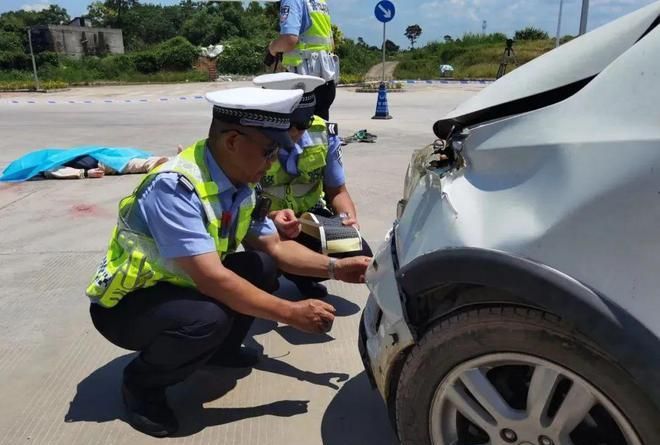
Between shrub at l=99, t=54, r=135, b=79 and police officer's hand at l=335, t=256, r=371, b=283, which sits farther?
shrub at l=99, t=54, r=135, b=79

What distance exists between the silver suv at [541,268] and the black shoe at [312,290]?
1.49m

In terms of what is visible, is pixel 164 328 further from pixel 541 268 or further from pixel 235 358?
pixel 541 268

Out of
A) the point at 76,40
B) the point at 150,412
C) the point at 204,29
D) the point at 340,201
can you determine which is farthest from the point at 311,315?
the point at 76,40

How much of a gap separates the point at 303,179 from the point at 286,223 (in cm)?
36

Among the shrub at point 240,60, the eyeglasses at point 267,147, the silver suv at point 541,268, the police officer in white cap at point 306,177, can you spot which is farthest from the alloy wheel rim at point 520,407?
the shrub at point 240,60

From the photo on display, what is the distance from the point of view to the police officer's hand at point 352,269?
253 cm

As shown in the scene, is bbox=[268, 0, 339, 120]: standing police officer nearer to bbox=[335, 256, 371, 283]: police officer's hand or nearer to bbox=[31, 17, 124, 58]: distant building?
bbox=[335, 256, 371, 283]: police officer's hand

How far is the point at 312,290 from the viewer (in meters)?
3.37

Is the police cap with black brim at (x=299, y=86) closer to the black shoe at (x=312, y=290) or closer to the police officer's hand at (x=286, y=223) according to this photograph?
the police officer's hand at (x=286, y=223)

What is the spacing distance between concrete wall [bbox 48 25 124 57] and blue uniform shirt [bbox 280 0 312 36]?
53135 millimetres

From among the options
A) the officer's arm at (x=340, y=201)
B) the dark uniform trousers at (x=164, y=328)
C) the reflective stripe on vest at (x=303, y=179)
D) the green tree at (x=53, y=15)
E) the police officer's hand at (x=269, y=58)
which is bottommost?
the dark uniform trousers at (x=164, y=328)

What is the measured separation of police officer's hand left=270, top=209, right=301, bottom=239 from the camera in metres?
2.88

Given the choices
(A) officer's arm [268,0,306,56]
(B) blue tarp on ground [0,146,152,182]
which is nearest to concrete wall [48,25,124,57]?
(B) blue tarp on ground [0,146,152,182]

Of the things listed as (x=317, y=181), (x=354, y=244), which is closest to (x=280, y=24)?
(x=317, y=181)
